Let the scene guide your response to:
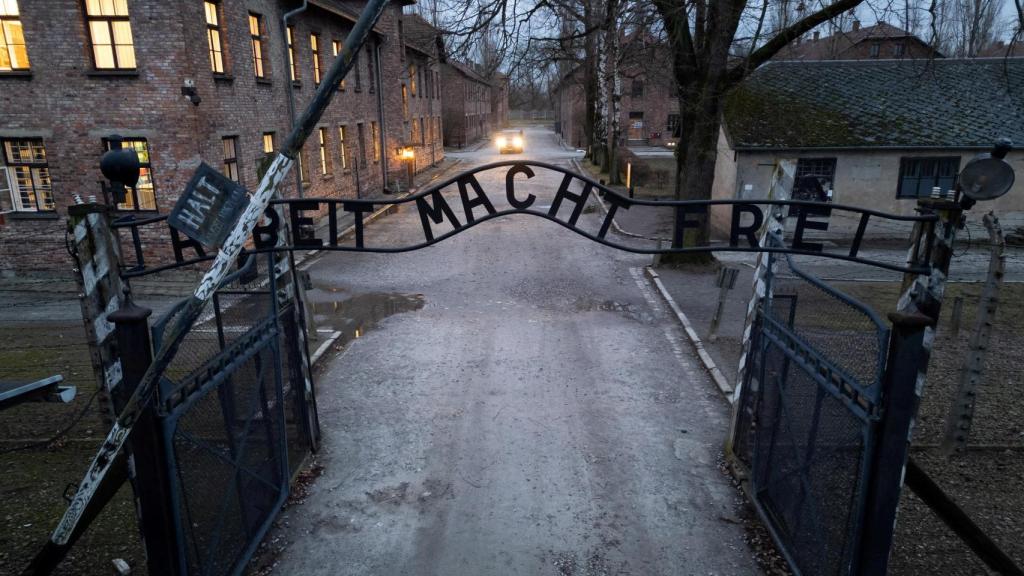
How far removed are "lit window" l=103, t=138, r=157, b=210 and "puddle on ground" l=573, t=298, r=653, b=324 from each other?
1010cm

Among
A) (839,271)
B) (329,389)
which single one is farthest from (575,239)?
(329,389)

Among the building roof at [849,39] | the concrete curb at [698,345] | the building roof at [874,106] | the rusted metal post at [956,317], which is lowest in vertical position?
the concrete curb at [698,345]

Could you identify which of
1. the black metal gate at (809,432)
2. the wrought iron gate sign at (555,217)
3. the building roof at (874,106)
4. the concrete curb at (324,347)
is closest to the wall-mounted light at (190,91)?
the concrete curb at (324,347)

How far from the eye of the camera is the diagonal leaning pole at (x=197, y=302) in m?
3.47

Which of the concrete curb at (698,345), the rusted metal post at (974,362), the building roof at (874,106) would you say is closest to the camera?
the rusted metal post at (974,362)

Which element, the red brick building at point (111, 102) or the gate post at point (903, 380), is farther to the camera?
the red brick building at point (111, 102)

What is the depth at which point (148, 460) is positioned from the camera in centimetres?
426

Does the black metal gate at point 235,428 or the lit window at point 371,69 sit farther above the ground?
the lit window at point 371,69

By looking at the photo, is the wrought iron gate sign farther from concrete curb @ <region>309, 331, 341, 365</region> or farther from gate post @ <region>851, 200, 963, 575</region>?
concrete curb @ <region>309, 331, 341, 365</region>

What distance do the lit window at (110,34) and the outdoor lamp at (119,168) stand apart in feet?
38.2

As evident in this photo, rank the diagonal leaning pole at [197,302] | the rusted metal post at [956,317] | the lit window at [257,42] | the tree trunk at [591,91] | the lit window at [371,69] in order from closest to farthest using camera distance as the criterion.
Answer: the diagonal leaning pole at [197,302], the rusted metal post at [956,317], the lit window at [257,42], the lit window at [371,69], the tree trunk at [591,91]

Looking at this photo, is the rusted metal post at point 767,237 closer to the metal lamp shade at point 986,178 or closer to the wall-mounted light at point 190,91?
the metal lamp shade at point 986,178

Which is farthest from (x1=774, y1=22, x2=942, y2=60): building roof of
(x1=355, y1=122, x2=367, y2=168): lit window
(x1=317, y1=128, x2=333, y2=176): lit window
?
(x1=355, y1=122, x2=367, y2=168): lit window

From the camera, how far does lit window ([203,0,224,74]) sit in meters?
15.5
